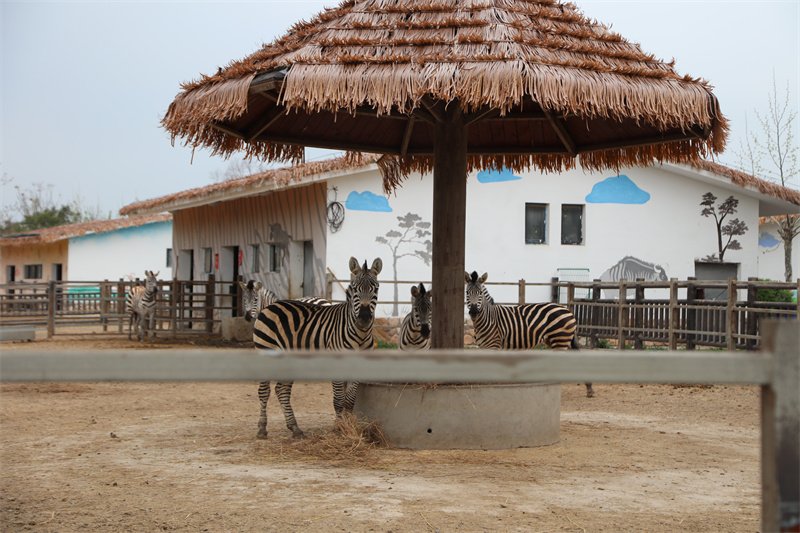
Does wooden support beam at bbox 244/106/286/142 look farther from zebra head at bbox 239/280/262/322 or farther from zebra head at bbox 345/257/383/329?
zebra head at bbox 239/280/262/322

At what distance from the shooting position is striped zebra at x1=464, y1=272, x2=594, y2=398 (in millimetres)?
10336

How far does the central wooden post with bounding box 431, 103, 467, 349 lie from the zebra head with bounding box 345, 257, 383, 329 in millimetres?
672

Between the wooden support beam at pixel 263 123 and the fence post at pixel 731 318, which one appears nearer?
the wooden support beam at pixel 263 123

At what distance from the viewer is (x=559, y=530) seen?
4410mm

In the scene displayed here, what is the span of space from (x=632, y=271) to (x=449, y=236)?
1244cm

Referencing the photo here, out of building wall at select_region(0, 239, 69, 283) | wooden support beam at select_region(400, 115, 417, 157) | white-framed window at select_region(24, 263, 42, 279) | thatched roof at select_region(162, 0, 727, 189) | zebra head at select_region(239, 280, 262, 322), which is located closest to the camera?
thatched roof at select_region(162, 0, 727, 189)

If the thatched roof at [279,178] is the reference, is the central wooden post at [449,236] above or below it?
below

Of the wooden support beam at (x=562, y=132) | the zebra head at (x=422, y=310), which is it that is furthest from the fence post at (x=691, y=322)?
the zebra head at (x=422, y=310)

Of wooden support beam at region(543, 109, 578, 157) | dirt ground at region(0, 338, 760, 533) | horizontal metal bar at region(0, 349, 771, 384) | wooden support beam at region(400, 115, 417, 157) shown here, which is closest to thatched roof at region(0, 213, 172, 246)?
dirt ground at region(0, 338, 760, 533)

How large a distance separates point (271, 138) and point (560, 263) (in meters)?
11.6

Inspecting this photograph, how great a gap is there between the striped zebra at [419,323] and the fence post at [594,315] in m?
8.03

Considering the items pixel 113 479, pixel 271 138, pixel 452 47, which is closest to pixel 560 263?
pixel 271 138

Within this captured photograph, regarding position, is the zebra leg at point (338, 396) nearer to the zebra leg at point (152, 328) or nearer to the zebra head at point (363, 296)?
the zebra head at point (363, 296)

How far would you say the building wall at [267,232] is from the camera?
647 inches
